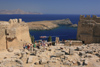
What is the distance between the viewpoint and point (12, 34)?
14414 mm

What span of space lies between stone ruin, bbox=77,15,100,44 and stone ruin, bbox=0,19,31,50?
11.2 m

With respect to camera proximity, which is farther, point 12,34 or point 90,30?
point 90,30

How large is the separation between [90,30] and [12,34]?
13199 mm

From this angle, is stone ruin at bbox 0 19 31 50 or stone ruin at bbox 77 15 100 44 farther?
stone ruin at bbox 77 15 100 44

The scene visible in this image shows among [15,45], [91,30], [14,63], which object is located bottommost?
[14,63]

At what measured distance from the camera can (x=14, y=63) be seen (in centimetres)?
1058

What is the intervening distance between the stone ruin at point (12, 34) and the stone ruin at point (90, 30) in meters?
11.2

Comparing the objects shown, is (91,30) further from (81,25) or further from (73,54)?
(73,54)

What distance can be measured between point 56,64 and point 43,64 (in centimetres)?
104

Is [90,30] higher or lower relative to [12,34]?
higher

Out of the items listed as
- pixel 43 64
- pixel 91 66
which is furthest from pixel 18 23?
pixel 91 66

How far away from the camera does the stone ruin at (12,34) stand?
1426 centimetres

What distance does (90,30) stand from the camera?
70.9 ft

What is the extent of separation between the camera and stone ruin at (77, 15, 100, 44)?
21.2m
